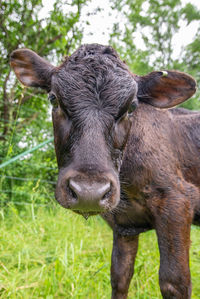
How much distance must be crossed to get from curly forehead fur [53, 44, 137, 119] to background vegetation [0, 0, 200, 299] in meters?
0.71

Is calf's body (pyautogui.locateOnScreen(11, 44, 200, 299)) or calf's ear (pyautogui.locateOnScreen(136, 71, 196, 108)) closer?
calf's body (pyautogui.locateOnScreen(11, 44, 200, 299))

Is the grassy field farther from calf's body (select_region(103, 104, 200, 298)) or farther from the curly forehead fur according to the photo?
the curly forehead fur

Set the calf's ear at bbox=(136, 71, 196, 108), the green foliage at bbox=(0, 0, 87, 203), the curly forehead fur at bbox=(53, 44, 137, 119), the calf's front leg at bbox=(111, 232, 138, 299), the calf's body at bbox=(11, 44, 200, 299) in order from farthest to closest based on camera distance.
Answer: the green foliage at bbox=(0, 0, 87, 203) → the calf's front leg at bbox=(111, 232, 138, 299) → the calf's ear at bbox=(136, 71, 196, 108) → the curly forehead fur at bbox=(53, 44, 137, 119) → the calf's body at bbox=(11, 44, 200, 299)

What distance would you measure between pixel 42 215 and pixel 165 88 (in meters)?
3.52

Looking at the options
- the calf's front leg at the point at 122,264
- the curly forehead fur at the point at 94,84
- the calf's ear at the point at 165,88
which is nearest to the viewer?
the curly forehead fur at the point at 94,84

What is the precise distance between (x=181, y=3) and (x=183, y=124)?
62.2 feet

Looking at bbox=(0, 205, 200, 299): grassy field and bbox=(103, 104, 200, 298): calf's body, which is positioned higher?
bbox=(103, 104, 200, 298): calf's body

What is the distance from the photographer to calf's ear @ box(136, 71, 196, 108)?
2.55m

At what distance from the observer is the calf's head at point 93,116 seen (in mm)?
1639

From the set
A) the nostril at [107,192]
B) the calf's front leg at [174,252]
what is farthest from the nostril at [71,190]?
the calf's front leg at [174,252]

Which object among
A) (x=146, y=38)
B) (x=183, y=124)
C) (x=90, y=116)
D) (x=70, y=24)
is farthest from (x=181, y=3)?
(x=90, y=116)

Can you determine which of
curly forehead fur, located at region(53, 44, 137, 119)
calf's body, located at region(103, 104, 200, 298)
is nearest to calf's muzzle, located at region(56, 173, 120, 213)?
curly forehead fur, located at region(53, 44, 137, 119)

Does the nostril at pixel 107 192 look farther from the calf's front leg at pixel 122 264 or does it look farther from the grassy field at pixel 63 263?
the calf's front leg at pixel 122 264

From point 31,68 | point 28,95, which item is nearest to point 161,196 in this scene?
point 31,68
